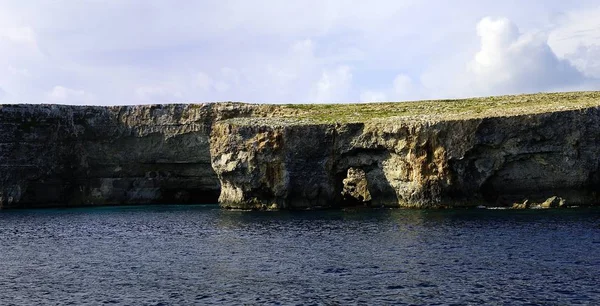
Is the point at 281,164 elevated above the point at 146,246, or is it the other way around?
the point at 281,164

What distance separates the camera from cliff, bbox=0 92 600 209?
215 ft

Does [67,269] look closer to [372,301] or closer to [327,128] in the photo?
[372,301]

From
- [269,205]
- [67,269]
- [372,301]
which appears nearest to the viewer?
[372,301]

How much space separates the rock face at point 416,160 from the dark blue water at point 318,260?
531cm

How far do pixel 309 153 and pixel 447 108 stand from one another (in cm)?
1691

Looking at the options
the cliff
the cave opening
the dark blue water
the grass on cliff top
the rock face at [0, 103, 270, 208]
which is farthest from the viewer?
the rock face at [0, 103, 270, 208]

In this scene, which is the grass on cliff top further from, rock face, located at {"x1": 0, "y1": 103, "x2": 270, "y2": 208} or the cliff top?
rock face, located at {"x1": 0, "y1": 103, "x2": 270, "y2": 208}

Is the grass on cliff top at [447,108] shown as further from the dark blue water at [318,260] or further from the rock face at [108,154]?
the dark blue water at [318,260]

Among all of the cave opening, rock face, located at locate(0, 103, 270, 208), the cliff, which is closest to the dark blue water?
the cliff

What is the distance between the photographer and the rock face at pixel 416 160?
6469cm

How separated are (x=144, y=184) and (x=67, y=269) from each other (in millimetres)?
55490

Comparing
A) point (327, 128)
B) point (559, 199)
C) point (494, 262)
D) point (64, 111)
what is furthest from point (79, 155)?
point (494, 262)

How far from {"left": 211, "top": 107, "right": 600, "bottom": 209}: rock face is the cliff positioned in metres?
0.11

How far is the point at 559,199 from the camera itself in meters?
65.0
